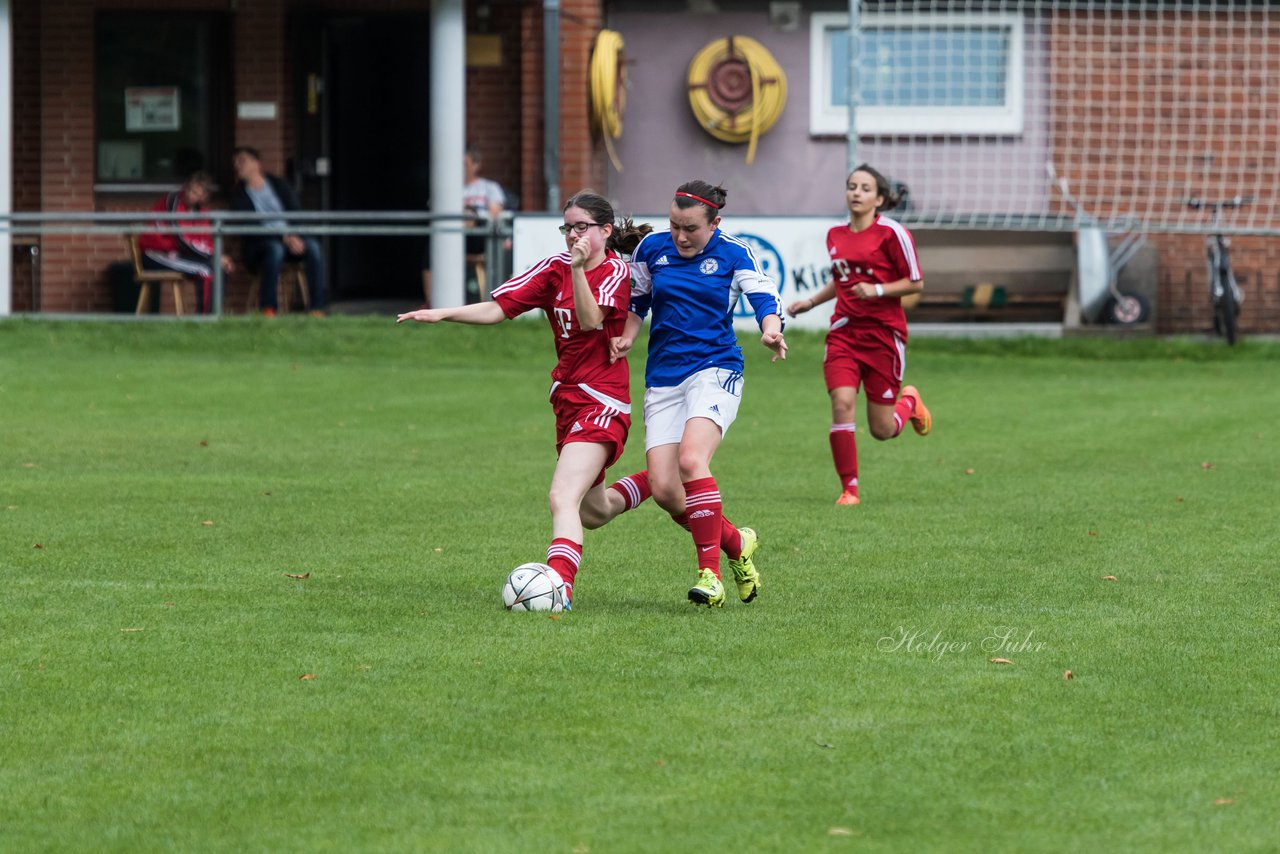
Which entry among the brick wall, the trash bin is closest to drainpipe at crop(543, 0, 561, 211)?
the trash bin

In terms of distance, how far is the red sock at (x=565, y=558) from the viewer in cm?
729

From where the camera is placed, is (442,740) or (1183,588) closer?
(442,740)

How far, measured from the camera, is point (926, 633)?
686 centimetres

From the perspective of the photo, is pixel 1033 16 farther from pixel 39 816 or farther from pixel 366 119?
pixel 39 816

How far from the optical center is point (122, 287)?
70.9 ft

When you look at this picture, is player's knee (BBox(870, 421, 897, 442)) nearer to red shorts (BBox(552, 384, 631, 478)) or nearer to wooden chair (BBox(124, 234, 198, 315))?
red shorts (BBox(552, 384, 631, 478))

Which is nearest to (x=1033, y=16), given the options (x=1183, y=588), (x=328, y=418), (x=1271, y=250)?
(x=1271, y=250)

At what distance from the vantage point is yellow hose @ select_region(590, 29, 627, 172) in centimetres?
2131

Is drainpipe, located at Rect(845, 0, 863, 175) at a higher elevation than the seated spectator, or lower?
higher

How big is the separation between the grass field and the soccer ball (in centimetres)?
14

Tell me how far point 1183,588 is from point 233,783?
4.28 m

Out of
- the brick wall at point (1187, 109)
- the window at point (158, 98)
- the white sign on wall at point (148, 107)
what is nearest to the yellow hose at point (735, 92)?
the brick wall at point (1187, 109)

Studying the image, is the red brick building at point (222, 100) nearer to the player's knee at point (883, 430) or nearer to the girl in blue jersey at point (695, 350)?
the player's knee at point (883, 430)

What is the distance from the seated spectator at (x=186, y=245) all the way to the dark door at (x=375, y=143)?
2.32 meters
